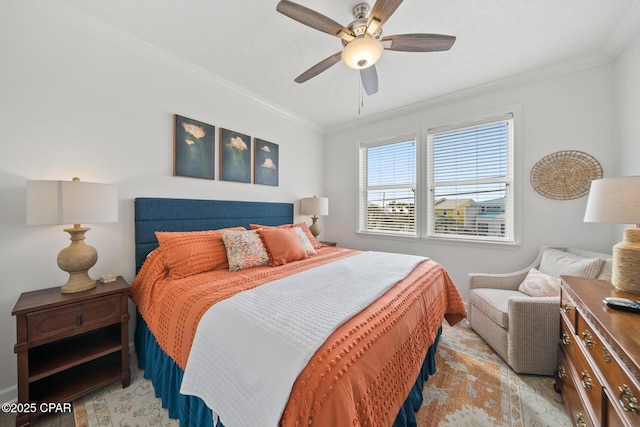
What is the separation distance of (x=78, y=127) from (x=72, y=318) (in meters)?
1.38

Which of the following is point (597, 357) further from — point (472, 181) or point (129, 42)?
point (129, 42)

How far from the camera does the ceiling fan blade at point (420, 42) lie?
A: 1535 mm

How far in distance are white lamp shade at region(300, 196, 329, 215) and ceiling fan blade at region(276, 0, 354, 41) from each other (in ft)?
7.11

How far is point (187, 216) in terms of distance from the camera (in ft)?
7.63

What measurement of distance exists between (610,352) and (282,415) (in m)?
1.21

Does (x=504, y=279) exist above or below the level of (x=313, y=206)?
below

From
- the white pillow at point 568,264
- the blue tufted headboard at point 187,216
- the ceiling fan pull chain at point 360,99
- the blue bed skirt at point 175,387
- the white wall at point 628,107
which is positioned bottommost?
the blue bed skirt at point 175,387

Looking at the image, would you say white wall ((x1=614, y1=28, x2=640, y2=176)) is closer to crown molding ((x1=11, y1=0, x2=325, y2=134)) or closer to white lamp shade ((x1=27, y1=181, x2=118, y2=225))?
crown molding ((x1=11, y1=0, x2=325, y2=134))

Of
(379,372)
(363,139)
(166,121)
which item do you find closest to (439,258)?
(363,139)

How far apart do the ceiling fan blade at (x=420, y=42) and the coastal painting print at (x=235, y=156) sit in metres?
1.89

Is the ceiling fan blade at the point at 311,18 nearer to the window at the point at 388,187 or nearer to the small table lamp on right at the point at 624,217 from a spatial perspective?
the small table lamp on right at the point at 624,217

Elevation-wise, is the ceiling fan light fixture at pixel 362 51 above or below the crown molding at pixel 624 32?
below

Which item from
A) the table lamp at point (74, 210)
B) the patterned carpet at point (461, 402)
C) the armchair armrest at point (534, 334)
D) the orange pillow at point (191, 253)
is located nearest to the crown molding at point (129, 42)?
the table lamp at point (74, 210)

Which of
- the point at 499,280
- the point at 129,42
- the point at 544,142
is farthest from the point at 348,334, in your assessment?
the point at 544,142
